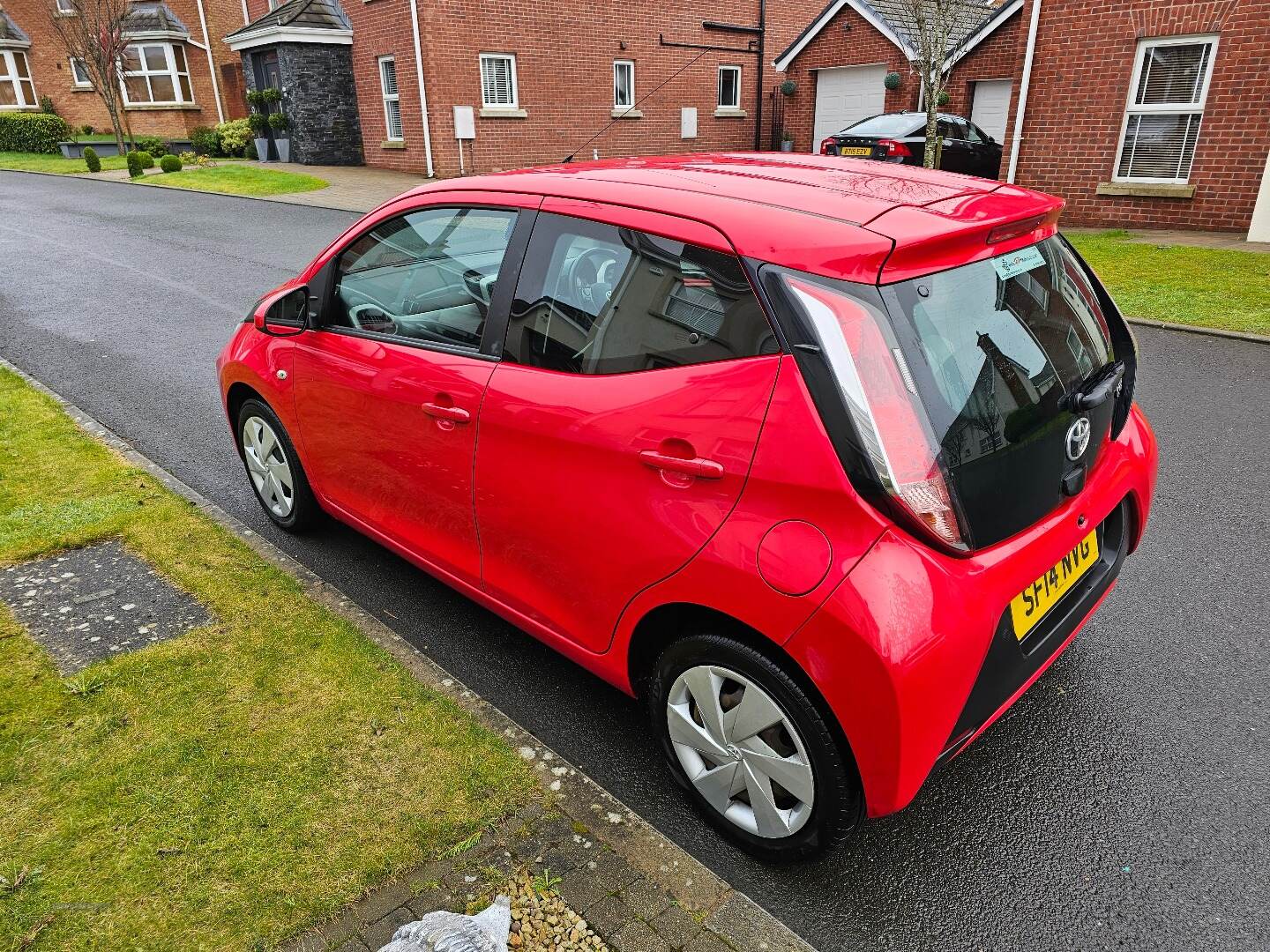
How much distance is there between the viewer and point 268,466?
4461 mm

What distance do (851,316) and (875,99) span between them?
855 inches

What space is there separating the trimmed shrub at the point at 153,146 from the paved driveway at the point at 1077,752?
26.8m

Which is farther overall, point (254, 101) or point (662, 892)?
point (254, 101)

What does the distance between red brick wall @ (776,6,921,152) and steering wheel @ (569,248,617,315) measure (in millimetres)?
20054

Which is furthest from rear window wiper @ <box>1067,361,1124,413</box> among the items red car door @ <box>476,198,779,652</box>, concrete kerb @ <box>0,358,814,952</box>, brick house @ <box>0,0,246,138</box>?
brick house @ <box>0,0,246,138</box>

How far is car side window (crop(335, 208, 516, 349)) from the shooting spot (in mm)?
3137

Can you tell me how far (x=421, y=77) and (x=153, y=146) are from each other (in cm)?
1299

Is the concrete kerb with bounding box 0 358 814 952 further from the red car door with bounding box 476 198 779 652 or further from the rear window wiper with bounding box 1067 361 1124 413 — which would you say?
the rear window wiper with bounding box 1067 361 1124 413

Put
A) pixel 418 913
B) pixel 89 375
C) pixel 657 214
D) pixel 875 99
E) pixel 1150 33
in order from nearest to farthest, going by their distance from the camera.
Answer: pixel 418 913, pixel 657 214, pixel 89 375, pixel 1150 33, pixel 875 99

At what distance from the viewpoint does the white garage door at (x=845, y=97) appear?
2125cm

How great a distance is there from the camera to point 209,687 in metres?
3.25

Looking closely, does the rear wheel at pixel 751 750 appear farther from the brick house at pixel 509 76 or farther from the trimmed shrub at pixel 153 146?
the trimmed shrub at pixel 153 146

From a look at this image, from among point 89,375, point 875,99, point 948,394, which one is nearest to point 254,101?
point 875,99

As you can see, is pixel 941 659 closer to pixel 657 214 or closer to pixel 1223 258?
pixel 657 214
